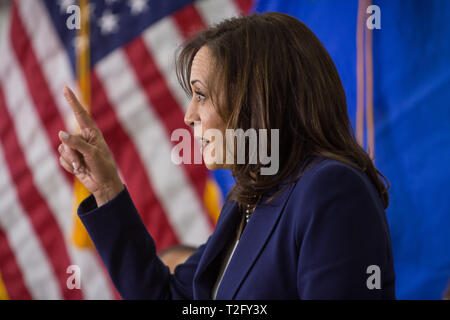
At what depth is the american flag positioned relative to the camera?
1637 millimetres

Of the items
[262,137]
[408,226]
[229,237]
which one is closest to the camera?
[262,137]

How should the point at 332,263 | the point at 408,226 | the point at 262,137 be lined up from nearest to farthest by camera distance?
the point at 332,263, the point at 262,137, the point at 408,226

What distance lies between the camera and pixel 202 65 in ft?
2.44

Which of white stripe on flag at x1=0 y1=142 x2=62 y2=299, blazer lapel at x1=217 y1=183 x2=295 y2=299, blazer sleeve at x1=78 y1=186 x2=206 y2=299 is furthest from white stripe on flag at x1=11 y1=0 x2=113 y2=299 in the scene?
blazer lapel at x1=217 y1=183 x2=295 y2=299

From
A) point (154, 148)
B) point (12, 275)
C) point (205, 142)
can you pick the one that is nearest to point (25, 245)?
point (12, 275)

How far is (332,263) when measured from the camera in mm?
562

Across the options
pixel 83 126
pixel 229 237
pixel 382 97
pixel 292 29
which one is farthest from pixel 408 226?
pixel 83 126

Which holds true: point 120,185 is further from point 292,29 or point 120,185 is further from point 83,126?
point 292,29

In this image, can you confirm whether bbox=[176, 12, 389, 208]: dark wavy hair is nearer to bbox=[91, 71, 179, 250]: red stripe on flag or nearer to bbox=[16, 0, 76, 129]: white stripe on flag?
bbox=[91, 71, 179, 250]: red stripe on flag

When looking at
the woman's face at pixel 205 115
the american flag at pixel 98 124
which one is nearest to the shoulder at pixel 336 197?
the woman's face at pixel 205 115

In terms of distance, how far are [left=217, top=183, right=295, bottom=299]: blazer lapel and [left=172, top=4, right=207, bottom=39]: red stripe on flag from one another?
112 centimetres

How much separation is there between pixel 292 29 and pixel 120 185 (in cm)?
46
